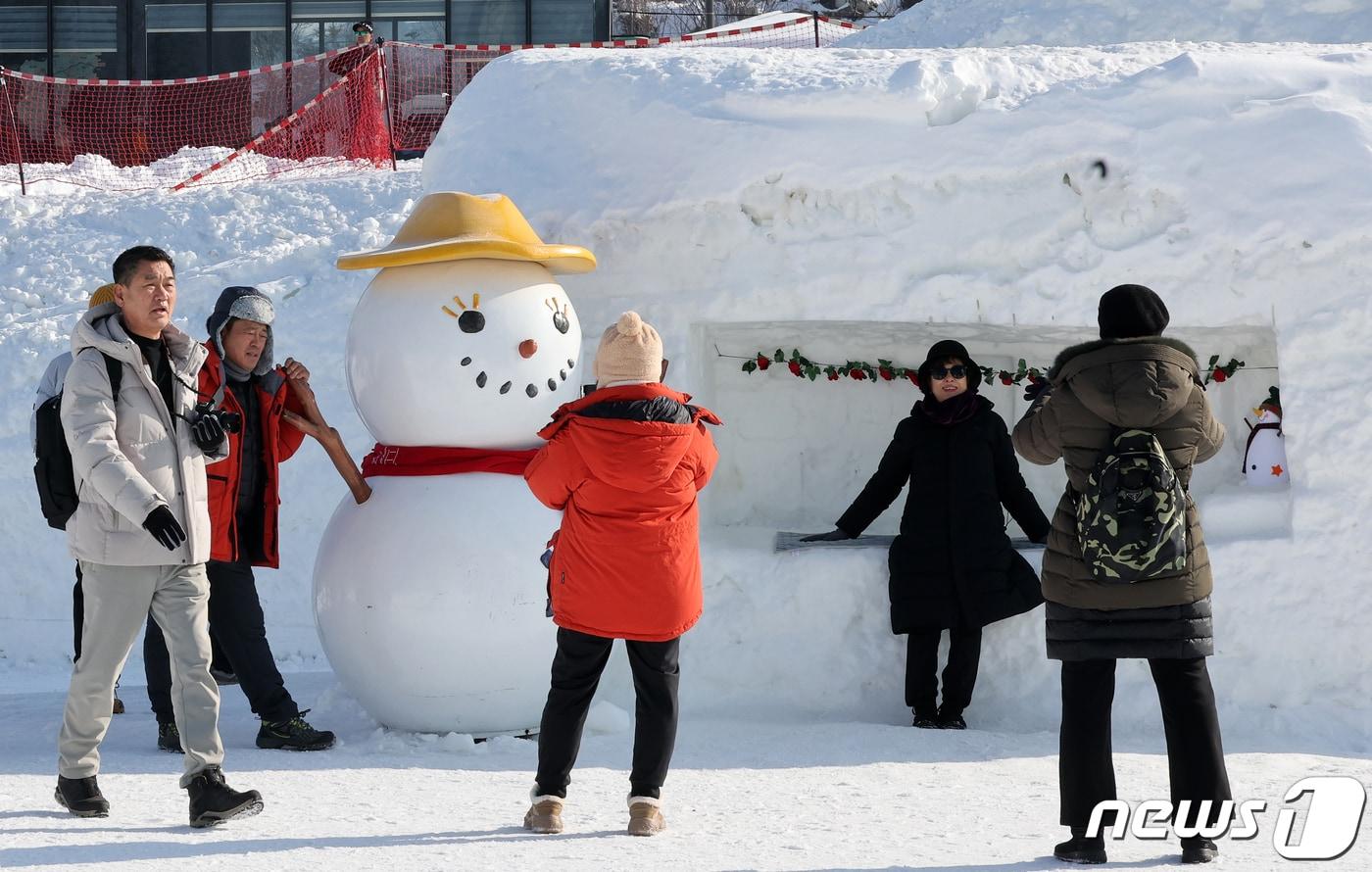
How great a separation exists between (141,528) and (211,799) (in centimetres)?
67

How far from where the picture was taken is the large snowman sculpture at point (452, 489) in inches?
180

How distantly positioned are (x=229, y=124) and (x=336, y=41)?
2.94 m

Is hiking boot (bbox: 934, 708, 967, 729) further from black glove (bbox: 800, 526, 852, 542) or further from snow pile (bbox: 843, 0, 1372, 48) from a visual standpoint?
snow pile (bbox: 843, 0, 1372, 48)

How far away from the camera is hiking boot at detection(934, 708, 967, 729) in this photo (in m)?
5.03

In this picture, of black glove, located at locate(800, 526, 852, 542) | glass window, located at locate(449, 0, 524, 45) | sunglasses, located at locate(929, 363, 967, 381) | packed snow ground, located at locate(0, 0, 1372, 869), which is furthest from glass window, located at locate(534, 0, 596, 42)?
sunglasses, located at locate(929, 363, 967, 381)

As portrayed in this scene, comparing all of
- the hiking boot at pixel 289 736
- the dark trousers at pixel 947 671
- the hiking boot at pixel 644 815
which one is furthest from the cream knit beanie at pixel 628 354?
the dark trousers at pixel 947 671

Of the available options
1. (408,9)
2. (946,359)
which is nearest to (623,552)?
(946,359)

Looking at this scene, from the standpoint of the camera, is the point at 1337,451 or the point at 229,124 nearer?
the point at 1337,451

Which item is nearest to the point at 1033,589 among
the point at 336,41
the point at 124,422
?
the point at 124,422

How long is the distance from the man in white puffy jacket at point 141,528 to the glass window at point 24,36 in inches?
615

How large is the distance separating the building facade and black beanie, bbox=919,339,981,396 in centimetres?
1265

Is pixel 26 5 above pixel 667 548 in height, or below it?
above

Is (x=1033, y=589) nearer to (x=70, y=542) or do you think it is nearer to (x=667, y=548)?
(x=667, y=548)

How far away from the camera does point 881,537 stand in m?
5.67
